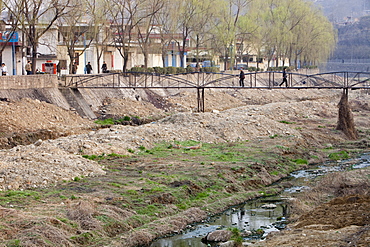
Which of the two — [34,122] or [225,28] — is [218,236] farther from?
[225,28]

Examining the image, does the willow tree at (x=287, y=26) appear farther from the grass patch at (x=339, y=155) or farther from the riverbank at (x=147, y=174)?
the grass patch at (x=339, y=155)

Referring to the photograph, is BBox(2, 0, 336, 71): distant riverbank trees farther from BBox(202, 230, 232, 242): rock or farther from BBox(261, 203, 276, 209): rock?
BBox(202, 230, 232, 242): rock

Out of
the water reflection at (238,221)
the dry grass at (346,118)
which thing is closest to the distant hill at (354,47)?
the dry grass at (346,118)

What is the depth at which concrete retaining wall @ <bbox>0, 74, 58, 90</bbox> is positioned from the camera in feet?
119

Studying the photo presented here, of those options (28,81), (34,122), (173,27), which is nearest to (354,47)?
(173,27)

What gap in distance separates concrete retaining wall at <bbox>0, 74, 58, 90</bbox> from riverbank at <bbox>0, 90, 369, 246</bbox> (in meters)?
2.68

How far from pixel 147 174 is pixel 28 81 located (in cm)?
1979

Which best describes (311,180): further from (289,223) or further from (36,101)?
(36,101)

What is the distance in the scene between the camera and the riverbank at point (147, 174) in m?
15.2

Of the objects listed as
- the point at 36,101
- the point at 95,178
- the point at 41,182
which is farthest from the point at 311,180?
the point at 36,101

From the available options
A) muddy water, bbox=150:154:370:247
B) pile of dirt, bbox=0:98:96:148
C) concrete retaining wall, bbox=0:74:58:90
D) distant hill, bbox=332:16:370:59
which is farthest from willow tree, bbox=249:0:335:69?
distant hill, bbox=332:16:370:59

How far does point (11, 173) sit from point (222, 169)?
7.96 meters

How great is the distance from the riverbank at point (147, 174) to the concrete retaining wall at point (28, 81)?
2683 mm

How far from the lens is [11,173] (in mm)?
18781
